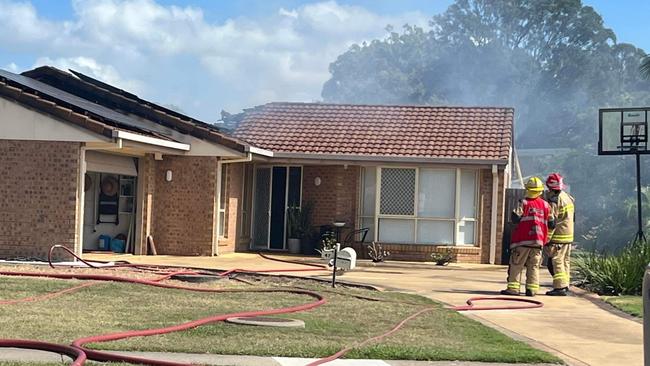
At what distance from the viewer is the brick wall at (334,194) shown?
2222cm

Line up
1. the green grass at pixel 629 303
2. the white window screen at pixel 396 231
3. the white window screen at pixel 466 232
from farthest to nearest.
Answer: the white window screen at pixel 396 231 < the white window screen at pixel 466 232 < the green grass at pixel 629 303

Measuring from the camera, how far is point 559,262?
14.1 metres

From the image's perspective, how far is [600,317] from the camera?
11.2 meters

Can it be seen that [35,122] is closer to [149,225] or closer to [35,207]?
[35,207]

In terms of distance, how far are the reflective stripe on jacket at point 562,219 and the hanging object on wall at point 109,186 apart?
33.0 ft

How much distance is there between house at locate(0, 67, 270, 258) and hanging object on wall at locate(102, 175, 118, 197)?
0.07 feet

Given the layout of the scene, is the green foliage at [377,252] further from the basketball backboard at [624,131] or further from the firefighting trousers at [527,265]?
the firefighting trousers at [527,265]

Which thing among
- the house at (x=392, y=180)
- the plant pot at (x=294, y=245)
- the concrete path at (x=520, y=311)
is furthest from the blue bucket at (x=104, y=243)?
the plant pot at (x=294, y=245)

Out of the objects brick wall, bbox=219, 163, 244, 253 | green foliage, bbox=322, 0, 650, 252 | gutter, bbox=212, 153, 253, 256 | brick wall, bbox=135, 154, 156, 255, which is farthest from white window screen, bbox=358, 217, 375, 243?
green foliage, bbox=322, 0, 650, 252

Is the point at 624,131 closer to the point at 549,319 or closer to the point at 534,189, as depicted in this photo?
the point at 534,189

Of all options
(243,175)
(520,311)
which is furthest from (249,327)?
(243,175)

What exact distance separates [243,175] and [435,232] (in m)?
4.85

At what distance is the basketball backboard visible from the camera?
18.3m

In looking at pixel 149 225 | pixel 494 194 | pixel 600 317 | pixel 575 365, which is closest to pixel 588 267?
pixel 600 317
